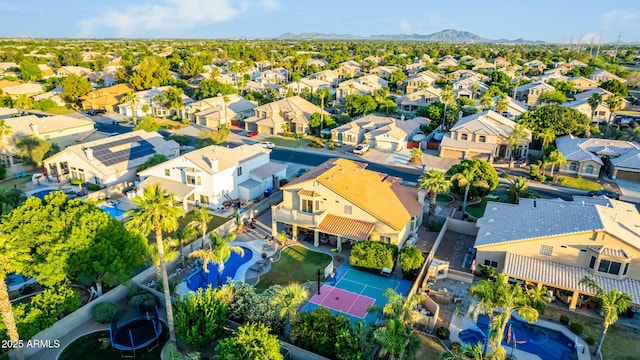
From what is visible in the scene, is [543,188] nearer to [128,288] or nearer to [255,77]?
[128,288]

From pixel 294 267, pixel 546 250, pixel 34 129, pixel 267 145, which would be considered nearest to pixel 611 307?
pixel 546 250

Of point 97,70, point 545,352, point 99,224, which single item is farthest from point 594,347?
point 97,70

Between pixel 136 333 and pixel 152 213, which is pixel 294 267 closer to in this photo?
pixel 136 333

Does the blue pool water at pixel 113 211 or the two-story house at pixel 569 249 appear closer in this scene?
the two-story house at pixel 569 249

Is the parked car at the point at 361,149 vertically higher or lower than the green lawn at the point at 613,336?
higher

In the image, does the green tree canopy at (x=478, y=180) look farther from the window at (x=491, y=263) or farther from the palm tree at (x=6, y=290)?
the palm tree at (x=6, y=290)

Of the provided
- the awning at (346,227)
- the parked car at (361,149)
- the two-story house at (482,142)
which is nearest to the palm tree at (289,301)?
the awning at (346,227)
